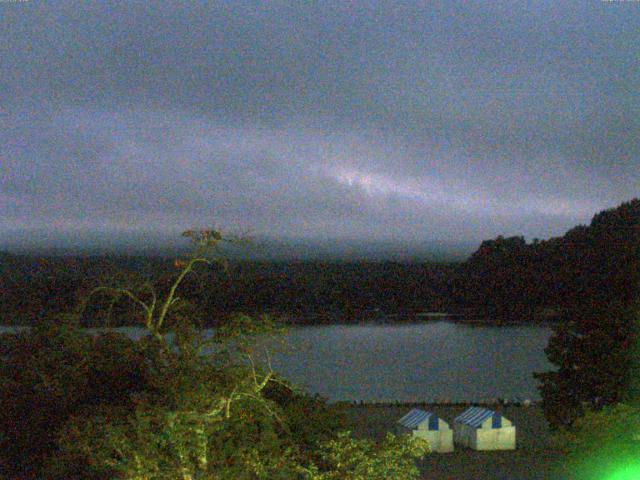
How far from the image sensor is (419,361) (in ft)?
125

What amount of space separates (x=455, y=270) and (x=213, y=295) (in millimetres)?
26709

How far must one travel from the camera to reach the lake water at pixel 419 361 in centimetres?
2945

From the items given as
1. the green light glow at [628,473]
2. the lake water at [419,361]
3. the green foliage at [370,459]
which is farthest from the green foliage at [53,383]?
the lake water at [419,361]

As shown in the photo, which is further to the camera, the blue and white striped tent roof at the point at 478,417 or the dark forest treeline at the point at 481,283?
the dark forest treeline at the point at 481,283

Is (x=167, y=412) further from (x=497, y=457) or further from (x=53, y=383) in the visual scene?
(x=497, y=457)

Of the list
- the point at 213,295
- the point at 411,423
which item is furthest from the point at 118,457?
the point at 213,295

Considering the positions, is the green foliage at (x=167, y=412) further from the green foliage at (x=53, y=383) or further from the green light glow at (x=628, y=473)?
the green light glow at (x=628, y=473)

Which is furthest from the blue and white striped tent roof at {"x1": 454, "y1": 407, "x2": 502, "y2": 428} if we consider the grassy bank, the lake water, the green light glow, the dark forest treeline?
the dark forest treeline

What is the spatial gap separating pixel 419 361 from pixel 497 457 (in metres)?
21.9

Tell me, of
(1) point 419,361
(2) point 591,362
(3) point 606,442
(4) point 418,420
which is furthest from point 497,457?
(1) point 419,361

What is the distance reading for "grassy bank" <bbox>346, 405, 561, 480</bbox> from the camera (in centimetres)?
1442

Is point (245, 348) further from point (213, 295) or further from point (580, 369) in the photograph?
point (213, 295)

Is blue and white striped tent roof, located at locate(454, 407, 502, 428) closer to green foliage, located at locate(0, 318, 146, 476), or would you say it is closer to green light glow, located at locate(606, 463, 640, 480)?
green light glow, located at locate(606, 463, 640, 480)

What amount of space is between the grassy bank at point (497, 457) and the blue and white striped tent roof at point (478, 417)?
2.05 feet
